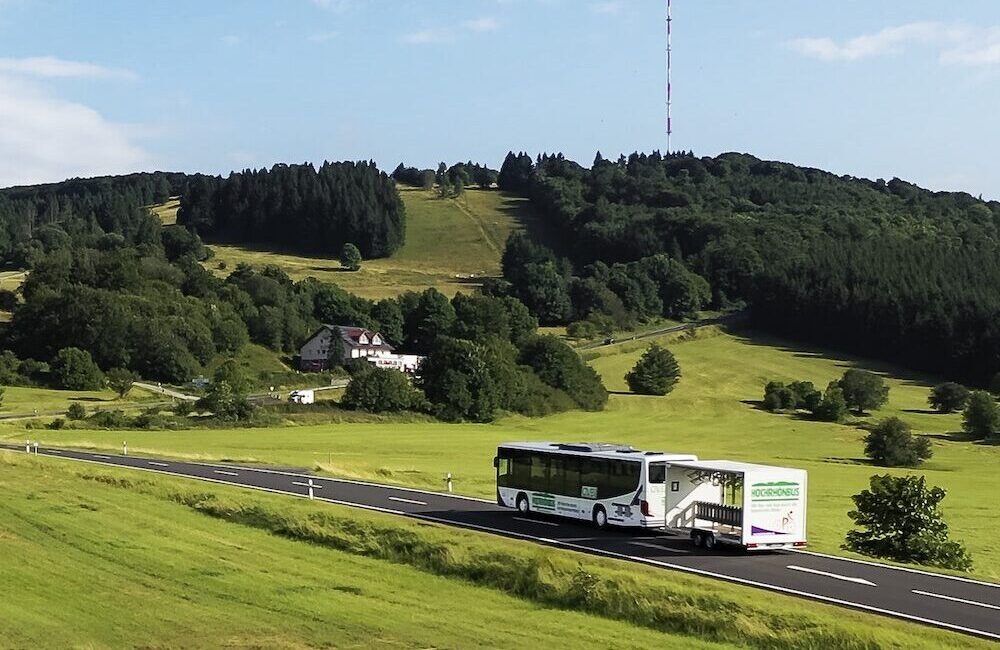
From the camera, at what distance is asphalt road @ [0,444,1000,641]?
2633 cm

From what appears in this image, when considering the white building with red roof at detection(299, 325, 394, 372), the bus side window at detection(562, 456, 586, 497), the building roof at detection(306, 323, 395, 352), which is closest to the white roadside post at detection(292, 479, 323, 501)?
the bus side window at detection(562, 456, 586, 497)

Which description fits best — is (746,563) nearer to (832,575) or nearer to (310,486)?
(832,575)

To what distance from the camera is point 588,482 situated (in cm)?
3859

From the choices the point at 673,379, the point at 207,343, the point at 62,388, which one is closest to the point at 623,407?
the point at 673,379

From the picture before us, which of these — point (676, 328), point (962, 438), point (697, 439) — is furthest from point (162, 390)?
point (676, 328)

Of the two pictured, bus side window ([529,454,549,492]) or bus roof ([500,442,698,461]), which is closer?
bus roof ([500,442,698,461])

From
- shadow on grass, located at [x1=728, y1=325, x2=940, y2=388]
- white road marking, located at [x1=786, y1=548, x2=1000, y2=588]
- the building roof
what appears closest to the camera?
white road marking, located at [x1=786, y1=548, x2=1000, y2=588]

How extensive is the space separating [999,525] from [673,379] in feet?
254

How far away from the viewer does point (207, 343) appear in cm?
13088

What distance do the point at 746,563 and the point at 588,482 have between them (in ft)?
25.8

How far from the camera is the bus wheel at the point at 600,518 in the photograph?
37656 mm

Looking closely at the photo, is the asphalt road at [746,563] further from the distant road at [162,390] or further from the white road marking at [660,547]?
the distant road at [162,390]

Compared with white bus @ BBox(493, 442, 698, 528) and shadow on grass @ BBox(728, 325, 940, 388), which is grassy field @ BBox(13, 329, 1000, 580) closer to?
shadow on grass @ BBox(728, 325, 940, 388)

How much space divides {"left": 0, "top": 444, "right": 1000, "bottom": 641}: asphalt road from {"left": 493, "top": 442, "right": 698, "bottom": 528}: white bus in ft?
1.90
